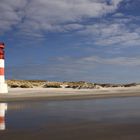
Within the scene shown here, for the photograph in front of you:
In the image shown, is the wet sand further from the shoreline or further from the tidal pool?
the shoreline

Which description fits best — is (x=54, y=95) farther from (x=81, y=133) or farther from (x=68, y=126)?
(x=81, y=133)

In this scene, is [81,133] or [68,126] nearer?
[81,133]

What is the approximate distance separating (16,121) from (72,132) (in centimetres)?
307

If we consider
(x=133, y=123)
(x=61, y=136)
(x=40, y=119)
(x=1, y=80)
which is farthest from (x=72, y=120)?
(x=1, y=80)

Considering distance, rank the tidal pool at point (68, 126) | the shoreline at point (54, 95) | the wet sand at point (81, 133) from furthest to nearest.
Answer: the shoreline at point (54, 95), the tidal pool at point (68, 126), the wet sand at point (81, 133)

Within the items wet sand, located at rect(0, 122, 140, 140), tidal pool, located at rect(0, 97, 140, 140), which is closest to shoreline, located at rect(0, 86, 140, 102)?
tidal pool, located at rect(0, 97, 140, 140)

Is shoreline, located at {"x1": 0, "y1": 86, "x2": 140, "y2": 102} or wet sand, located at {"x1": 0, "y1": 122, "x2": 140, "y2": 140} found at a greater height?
shoreline, located at {"x1": 0, "y1": 86, "x2": 140, "y2": 102}

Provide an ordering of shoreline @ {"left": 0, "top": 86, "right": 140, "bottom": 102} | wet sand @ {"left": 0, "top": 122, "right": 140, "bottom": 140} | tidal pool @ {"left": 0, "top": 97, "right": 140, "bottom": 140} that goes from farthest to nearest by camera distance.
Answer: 1. shoreline @ {"left": 0, "top": 86, "right": 140, "bottom": 102}
2. tidal pool @ {"left": 0, "top": 97, "right": 140, "bottom": 140}
3. wet sand @ {"left": 0, "top": 122, "right": 140, "bottom": 140}

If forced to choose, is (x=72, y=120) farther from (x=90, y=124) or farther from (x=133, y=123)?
(x=133, y=123)

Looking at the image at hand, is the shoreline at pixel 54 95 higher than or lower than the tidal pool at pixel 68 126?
higher

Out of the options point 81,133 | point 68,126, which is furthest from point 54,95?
point 81,133

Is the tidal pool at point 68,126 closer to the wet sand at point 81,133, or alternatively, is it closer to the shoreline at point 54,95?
the wet sand at point 81,133

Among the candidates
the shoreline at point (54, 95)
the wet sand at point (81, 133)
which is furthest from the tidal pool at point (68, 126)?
the shoreline at point (54, 95)

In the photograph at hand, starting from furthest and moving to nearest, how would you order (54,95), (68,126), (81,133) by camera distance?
(54,95) → (68,126) → (81,133)
